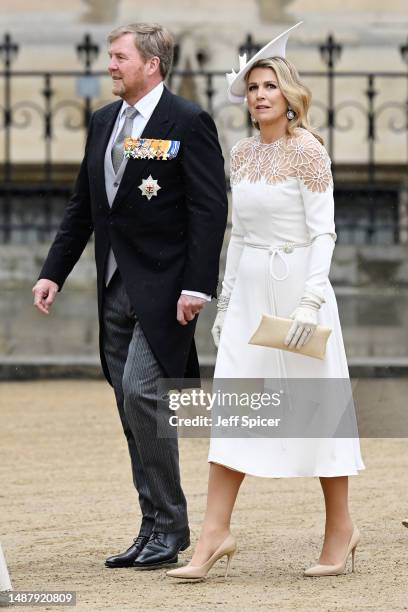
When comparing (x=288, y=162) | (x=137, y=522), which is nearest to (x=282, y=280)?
(x=288, y=162)

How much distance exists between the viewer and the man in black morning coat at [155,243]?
226 inches

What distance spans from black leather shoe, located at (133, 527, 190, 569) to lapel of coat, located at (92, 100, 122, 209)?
1.12m

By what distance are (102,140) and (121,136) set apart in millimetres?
75

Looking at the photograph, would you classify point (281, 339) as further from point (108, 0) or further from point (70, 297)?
point (108, 0)

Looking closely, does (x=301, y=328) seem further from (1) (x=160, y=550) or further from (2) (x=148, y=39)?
(2) (x=148, y=39)

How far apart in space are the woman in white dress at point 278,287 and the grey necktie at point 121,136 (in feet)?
1.43

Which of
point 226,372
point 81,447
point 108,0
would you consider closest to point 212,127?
point 226,372

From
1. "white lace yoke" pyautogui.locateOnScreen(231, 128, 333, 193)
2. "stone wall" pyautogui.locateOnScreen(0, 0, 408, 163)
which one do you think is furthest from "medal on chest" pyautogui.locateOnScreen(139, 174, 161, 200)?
"stone wall" pyautogui.locateOnScreen(0, 0, 408, 163)

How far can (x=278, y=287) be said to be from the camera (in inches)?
217

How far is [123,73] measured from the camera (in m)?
5.78

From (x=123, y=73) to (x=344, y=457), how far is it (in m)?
1.45

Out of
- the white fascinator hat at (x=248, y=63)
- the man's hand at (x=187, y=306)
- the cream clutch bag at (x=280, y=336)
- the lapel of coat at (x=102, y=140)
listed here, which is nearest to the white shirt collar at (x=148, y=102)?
the lapel of coat at (x=102, y=140)

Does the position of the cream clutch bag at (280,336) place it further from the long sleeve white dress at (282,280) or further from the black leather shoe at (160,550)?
the black leather shoe at (160,550)

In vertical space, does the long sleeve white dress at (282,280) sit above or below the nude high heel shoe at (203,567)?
above
